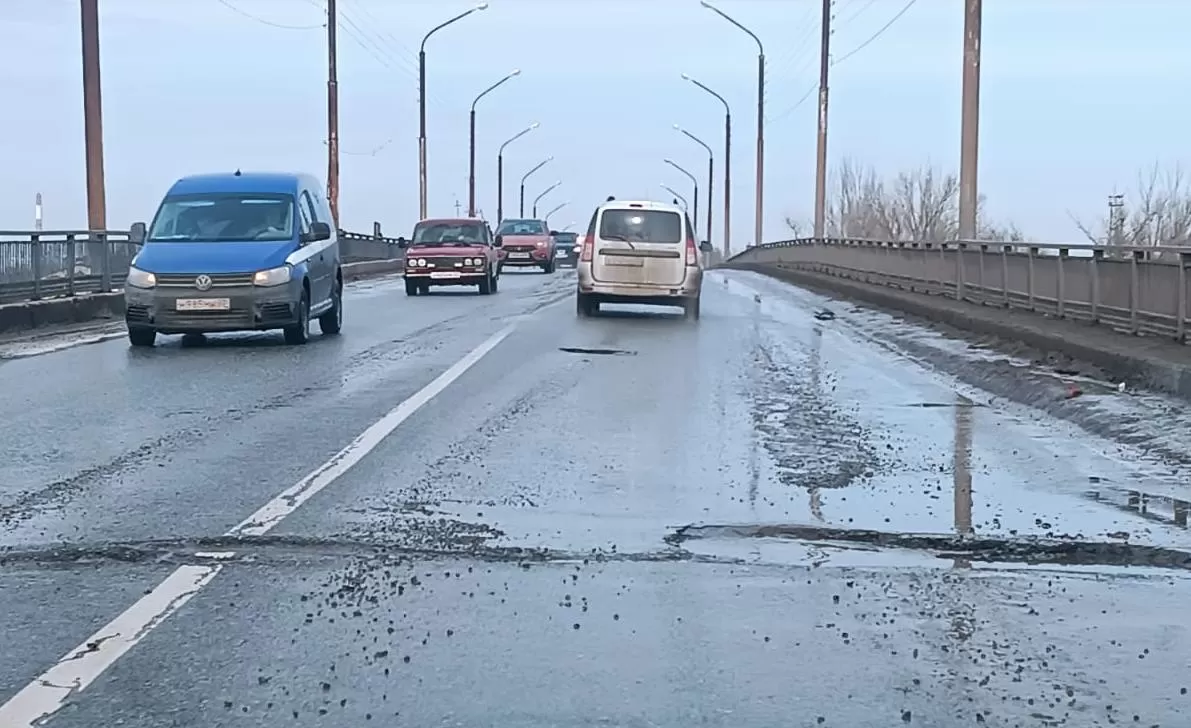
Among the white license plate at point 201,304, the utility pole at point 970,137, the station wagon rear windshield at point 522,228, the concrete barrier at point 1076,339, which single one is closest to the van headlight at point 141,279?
the white license plate at point 201,304

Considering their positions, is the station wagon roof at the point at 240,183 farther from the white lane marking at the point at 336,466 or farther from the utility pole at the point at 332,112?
the utility pole at the point at 332,112

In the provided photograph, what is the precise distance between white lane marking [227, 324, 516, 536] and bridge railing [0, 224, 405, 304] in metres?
9.00

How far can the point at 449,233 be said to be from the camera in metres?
36.1

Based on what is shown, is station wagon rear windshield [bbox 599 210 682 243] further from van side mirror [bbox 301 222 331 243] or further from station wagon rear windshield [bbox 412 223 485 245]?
station wagon rear windshield [bbox 412 223 485 245]

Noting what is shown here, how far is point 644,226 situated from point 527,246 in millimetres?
27589

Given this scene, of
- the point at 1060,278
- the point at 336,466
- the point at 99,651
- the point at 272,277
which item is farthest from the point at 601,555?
the point at 1060,278

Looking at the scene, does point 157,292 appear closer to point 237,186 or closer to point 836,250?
point 237,186

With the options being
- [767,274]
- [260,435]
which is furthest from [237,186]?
[767,274]

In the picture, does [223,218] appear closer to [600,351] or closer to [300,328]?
[300,328]

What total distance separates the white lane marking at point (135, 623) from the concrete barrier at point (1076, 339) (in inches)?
287

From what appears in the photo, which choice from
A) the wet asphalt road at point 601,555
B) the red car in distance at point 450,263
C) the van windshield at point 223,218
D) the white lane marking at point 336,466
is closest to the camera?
the wet asphalt road at point 601,555

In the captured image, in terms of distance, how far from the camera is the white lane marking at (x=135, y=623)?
4.76m

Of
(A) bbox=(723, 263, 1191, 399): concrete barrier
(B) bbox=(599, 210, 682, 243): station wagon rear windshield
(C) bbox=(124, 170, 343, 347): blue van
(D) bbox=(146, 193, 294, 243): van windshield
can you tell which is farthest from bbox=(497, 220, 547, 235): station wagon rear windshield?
(D) bbox=(146, 193, 294, 243): van windshield

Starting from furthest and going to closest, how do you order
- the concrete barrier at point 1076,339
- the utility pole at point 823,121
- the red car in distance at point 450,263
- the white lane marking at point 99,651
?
the utility pole at point 823,121, the red car in distance at point 450,263, the concrete barrier at point 1076,339, the white lane marking at point 99,651
